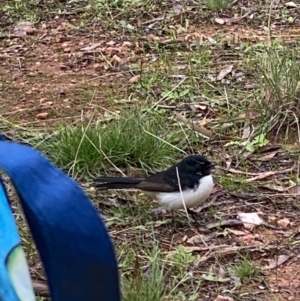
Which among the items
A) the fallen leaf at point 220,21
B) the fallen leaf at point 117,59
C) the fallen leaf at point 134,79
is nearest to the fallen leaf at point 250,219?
the fallen leaf at point 134,79

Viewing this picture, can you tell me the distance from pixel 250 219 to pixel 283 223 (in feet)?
0.51

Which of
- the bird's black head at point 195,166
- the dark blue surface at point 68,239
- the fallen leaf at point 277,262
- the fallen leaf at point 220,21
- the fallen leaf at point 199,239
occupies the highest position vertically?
the dark blue surface at point 68,239

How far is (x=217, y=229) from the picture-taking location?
3.94m

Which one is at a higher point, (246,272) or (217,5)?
(246,272)

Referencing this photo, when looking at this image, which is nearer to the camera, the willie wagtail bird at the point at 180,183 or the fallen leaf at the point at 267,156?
the willie wagtail bird at the point at 180,183

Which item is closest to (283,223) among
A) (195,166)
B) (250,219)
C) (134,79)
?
(250,219)

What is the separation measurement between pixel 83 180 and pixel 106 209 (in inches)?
12.6

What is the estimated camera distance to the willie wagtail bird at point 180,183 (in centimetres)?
396

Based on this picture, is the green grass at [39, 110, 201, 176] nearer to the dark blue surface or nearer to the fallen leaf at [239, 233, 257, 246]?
the fallen leaf at [239, 233, 257, 246]

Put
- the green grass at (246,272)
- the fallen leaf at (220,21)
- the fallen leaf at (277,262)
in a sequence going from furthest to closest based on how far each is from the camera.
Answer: the fallen leaf at (220,21)
the fallen leaf at (277,262)
the green grass at (246,272)

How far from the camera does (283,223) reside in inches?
156

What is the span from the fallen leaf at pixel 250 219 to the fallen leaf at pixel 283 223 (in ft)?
0.27

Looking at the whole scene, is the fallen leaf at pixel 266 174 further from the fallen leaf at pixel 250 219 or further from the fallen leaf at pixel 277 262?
→ the fallen leaf at pixel 277 262

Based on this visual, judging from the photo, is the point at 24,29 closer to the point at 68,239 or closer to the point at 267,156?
the point at 267,156
